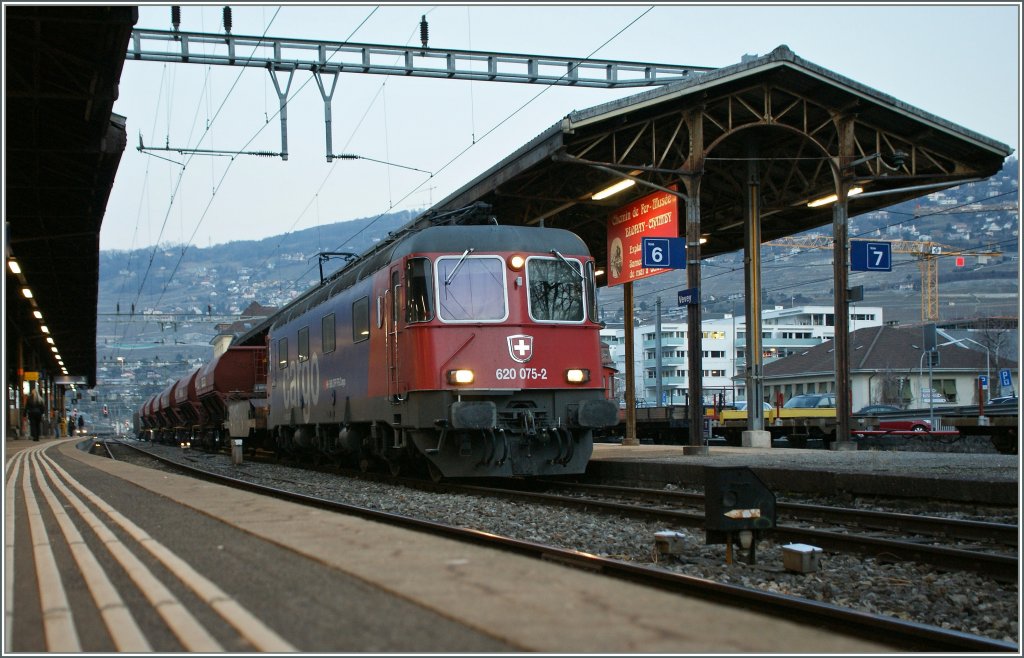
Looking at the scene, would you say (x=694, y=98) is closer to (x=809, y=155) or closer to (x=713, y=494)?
(x=809, y=155)

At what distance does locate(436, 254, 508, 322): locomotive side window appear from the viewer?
48.5ft

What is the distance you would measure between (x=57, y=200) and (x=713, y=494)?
20.0 metres

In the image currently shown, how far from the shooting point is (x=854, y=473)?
13094mm

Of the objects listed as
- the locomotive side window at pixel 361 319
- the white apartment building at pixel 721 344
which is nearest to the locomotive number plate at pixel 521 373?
the locomotive side window at pixel 361 319

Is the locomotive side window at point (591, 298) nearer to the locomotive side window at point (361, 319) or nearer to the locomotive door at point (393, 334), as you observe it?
the locomotive door at point (393, 334)

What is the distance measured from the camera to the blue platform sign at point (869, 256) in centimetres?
2041

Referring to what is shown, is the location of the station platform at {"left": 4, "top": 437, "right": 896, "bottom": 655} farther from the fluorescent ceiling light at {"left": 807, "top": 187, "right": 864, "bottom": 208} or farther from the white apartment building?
the white apartment building

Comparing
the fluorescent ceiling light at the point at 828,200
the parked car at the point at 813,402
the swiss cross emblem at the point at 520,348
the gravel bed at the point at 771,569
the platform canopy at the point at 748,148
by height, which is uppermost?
the platform canopy at the point at 748,148

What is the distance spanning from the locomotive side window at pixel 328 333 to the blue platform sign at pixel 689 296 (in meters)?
6.70

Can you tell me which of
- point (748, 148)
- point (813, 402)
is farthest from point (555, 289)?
point (813, 402)

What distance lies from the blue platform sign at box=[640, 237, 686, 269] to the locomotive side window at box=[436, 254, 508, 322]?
6.38 meters

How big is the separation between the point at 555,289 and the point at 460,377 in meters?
2.12

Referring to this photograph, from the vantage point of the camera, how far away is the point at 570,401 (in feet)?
49.5

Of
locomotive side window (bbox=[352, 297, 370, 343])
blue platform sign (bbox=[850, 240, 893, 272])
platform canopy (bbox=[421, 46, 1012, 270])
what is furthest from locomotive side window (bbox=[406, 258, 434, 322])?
blue platform sign (bbox=[850, 240, 893, 272])
